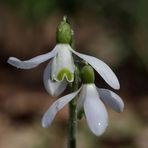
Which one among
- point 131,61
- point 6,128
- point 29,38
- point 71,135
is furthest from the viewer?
point 29,38

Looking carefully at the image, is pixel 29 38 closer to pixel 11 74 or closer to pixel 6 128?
pixel 11 74

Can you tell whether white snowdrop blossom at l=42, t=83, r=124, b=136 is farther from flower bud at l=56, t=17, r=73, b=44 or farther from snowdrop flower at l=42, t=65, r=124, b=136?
flower bud at l=56, t=17, r=73, b=44

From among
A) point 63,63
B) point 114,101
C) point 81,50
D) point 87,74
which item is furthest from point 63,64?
point 81,50

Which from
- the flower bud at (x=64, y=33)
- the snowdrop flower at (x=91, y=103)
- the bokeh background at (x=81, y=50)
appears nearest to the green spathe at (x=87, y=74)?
the snowdrop flower at (x=91, y=103)

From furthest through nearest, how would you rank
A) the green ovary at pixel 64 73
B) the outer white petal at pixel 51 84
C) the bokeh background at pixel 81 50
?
the bokeh background at pixel 81 50 → the outer white petal at pixel 51 84 → the green ovary at pixel 64 73

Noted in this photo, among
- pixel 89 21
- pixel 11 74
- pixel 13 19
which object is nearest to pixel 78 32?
pixel 89 21

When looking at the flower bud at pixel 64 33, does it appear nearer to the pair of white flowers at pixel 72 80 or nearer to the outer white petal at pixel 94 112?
the pair of white flowers at pixel 72 80
